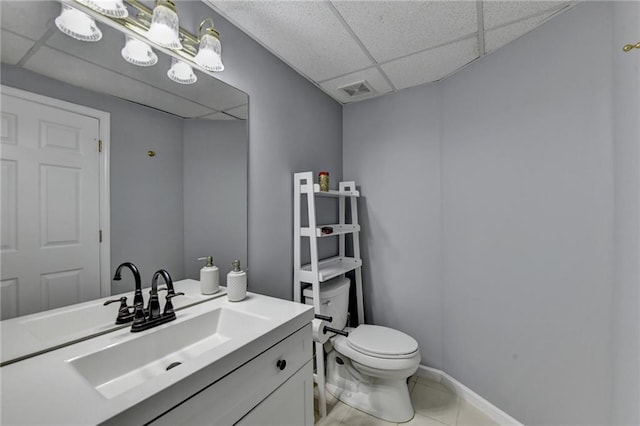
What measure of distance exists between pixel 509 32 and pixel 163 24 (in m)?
1.72

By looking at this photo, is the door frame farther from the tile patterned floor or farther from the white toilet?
the tile patterned floor

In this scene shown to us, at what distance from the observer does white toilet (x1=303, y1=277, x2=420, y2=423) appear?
1.51 metres

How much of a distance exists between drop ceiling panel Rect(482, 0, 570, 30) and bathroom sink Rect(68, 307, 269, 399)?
178 cm

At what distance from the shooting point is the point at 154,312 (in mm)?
983

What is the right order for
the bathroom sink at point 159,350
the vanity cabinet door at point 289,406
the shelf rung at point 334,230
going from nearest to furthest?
the bathroom sink at point 159,350 < the vanity cabinet door at point 289,406 < the shelf rung at point 334,230

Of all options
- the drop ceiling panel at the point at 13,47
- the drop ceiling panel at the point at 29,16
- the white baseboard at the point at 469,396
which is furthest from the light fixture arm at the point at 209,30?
the white baseboard at the point at 469,396

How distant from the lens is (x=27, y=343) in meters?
0.76

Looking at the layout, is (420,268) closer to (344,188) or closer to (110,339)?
(344,188)

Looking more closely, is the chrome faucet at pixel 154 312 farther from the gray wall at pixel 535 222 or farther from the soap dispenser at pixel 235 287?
the gray wall at pixel 535 222

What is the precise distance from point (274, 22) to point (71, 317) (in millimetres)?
1562

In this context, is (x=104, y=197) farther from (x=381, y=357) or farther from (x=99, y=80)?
(x=381, y=357)

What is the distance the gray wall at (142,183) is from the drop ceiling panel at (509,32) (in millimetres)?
1741

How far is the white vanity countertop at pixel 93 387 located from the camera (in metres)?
0.54

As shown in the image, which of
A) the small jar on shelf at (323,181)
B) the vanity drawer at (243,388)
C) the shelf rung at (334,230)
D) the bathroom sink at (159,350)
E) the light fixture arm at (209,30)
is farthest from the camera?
the small jar on shelf at (323,181)
